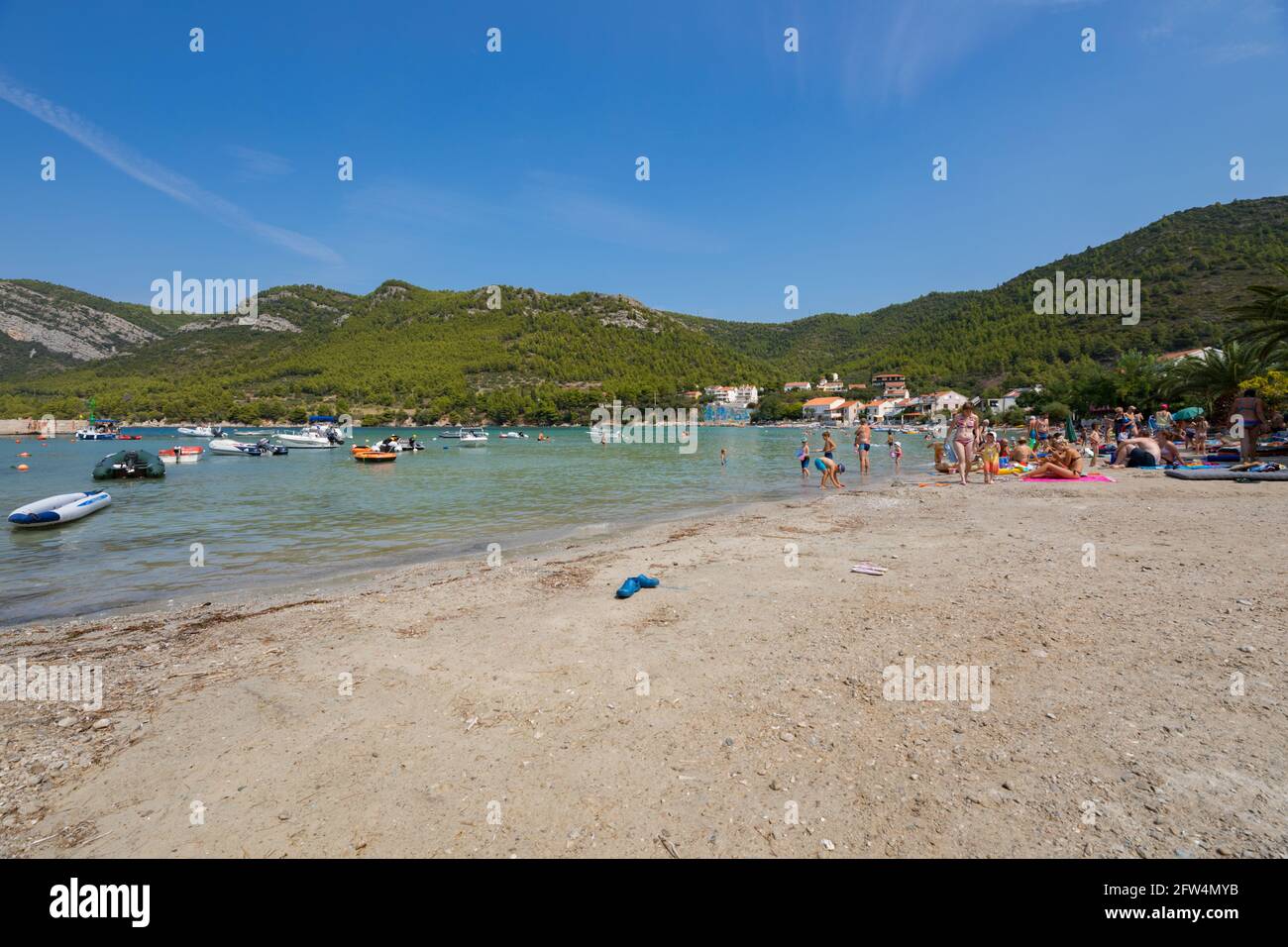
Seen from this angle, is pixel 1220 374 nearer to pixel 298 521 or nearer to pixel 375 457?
pixel 298 521

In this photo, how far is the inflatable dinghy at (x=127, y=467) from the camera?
29141mm

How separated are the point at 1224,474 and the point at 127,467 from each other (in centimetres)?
4385

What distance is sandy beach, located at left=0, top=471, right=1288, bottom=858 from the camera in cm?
288

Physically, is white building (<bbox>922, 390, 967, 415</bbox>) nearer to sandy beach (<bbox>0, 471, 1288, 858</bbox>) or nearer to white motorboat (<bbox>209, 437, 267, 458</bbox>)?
white motorboat (<bbox>209, 437, 267, 458</bbox>)

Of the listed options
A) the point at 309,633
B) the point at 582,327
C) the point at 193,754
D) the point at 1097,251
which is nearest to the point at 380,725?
the point at 193,754

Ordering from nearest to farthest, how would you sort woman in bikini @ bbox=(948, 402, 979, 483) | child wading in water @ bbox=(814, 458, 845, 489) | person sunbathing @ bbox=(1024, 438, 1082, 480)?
1. person sunbathing @ bbox=(1024, 438, 1082, 480)
2. woman in bikini @ bbox=(948, 402, 979, 483)
3. child wading in water @ bbox=(814, 458, 845, 489)

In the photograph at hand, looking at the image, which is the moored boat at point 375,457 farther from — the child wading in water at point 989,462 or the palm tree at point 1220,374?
the palm tree at point 1220,374

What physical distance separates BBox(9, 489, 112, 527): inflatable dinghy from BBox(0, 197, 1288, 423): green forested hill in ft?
356

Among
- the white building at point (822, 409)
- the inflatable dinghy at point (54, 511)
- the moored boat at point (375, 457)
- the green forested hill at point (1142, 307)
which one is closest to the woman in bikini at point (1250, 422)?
the inflatable dinghy at point (54, 511)

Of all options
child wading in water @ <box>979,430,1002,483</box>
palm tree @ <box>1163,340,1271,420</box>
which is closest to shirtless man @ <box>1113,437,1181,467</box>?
child wading in water @ <box>979,430,1002,483</box>

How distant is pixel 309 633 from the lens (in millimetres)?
6609

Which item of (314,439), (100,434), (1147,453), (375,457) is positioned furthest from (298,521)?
(100,434)

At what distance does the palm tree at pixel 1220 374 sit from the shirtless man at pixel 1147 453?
12.4 metres
